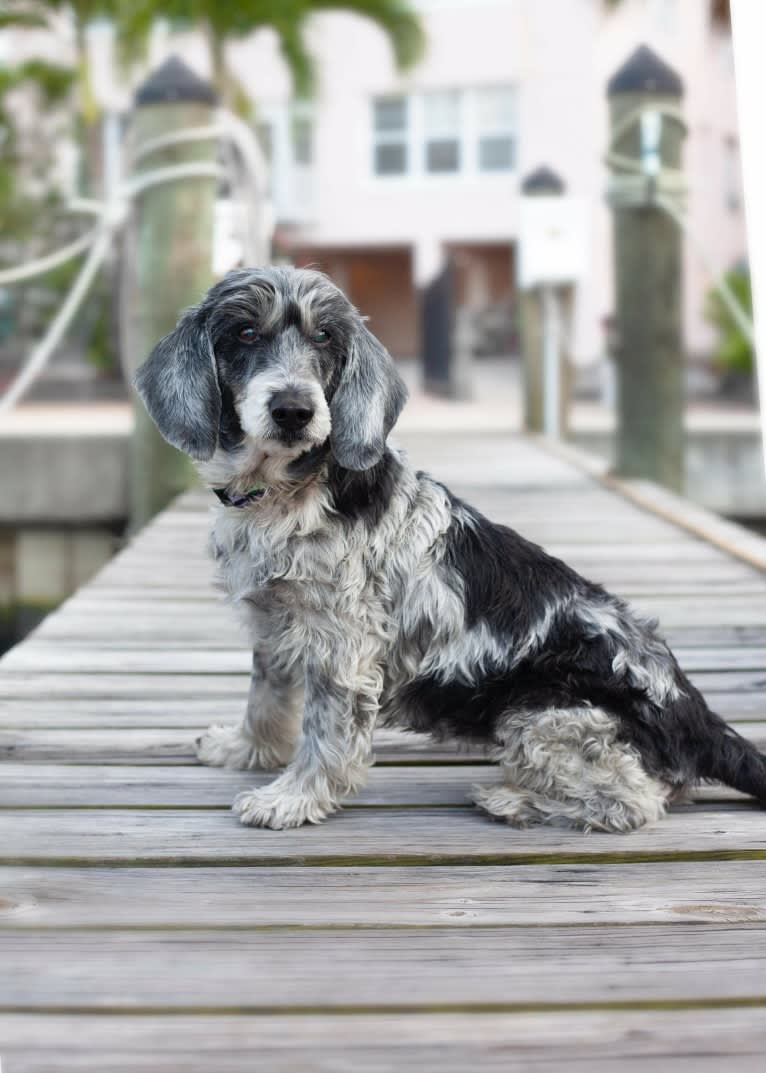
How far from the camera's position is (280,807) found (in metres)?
2.39

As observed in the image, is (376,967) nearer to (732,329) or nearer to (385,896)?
(385,896)

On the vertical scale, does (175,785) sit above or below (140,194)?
below

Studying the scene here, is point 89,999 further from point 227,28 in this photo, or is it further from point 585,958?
point 227,28

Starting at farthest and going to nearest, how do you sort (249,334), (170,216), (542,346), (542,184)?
(542,184) → (542,346) → (170,216) → (249,334)

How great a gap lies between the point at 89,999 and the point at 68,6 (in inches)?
772

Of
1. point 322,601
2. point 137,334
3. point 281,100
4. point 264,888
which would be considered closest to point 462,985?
point 264,888

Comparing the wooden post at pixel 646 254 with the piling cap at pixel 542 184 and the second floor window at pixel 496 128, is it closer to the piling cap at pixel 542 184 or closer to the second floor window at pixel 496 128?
the piling cap at pixel 542 184

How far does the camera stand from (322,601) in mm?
2430

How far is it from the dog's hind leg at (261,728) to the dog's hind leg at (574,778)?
519mm

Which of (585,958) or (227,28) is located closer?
(585,958)

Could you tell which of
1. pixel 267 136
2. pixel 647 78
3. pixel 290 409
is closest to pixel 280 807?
pixel 290 409

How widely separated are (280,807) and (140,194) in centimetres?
456

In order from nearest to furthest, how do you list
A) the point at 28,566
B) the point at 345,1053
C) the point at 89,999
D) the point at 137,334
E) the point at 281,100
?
the point at 345,1053, the point at 89,999, the point at 137,334, the point at 28,566, the point at 281,100

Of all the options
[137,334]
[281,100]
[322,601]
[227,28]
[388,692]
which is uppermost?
[281,100]
